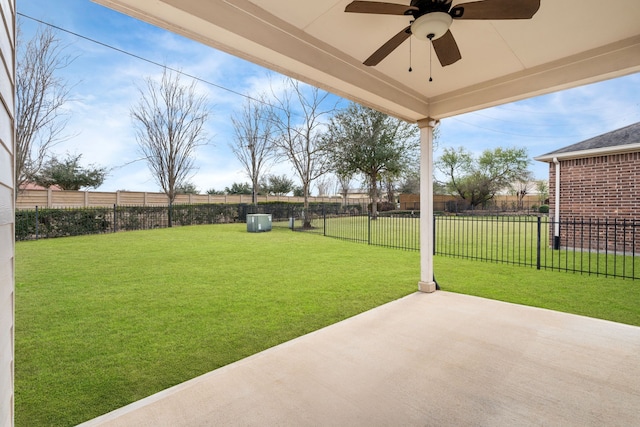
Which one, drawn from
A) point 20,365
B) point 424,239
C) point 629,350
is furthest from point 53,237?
point 629,350

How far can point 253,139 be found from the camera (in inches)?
669

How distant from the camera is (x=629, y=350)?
93.9 inches

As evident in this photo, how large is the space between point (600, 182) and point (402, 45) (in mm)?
7127

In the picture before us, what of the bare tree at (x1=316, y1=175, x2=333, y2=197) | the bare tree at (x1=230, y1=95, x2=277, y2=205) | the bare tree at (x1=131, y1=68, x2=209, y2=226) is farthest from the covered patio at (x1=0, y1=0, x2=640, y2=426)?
the bare tree at (x1=316, y1=175, x2=333, y2=197)

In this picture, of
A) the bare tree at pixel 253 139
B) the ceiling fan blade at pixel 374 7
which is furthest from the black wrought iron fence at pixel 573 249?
the bare tree at pixel 253 139

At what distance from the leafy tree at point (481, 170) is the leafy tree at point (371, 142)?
54.8ft

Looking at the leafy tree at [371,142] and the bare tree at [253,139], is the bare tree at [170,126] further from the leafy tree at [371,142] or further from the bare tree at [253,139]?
the leafy tree at [371,142]

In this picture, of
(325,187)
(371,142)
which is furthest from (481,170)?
(371,142)

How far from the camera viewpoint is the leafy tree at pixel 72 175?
15525mm

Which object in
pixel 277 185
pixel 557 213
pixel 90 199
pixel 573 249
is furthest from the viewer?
pixel 277 185

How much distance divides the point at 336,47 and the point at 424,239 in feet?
8.24

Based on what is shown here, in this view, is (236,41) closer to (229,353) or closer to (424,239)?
(229,353)

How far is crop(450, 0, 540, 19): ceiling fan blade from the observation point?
1717mm

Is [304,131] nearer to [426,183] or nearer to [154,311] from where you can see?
[426,183]
